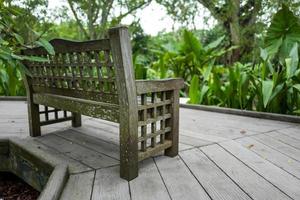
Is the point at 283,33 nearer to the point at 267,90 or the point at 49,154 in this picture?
the point at 267,90

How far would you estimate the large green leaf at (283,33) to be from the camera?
265 centimetres

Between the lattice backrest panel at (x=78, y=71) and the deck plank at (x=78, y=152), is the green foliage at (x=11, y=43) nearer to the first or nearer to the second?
the lattice backrest panel at (x=78, y=71)

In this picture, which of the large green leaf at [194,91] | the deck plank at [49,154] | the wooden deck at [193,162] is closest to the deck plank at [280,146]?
the wooden deck at [193,162]

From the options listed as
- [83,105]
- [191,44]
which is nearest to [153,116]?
[83,105]

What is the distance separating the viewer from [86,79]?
1.40 metres

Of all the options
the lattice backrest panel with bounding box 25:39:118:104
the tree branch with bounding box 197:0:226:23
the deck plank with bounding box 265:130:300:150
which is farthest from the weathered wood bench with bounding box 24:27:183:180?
the tree branch with bounding box 197:0:226:23

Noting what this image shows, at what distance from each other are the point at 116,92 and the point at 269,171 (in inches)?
36.4

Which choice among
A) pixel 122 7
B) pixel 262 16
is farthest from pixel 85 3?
pixel 262 16

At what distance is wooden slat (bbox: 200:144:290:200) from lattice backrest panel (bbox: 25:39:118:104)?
0.72 m

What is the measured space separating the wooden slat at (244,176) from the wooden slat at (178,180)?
0.21 metres

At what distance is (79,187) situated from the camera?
3.87ft

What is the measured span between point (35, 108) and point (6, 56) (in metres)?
1.17

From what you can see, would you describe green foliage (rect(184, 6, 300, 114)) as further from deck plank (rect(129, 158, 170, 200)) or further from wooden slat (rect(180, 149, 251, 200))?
deck plank (rect(129, 158, 170, 200))

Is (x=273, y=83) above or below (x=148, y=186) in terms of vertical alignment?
above
